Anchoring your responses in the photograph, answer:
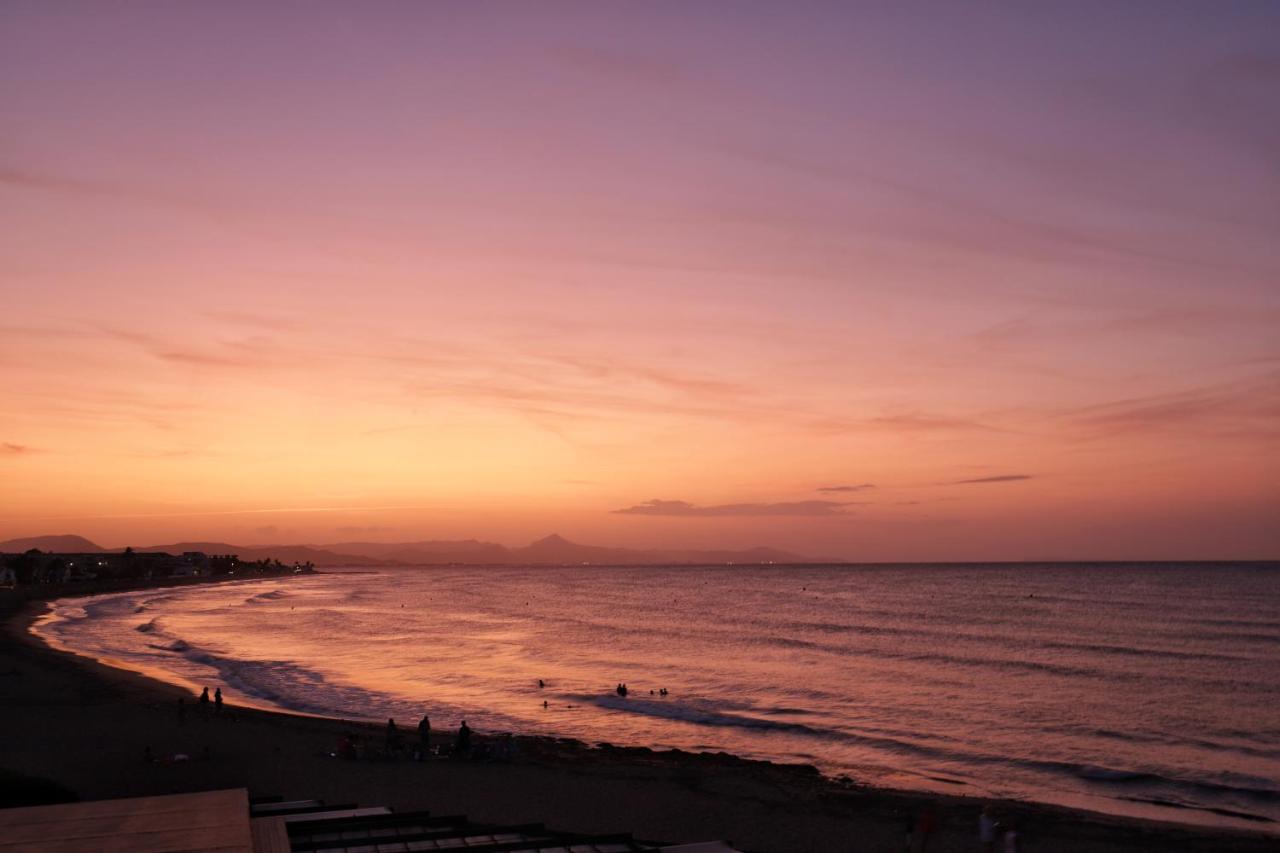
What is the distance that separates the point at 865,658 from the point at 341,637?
47917mm

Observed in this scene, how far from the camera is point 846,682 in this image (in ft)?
178

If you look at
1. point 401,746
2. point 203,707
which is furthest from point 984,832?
point 203,707

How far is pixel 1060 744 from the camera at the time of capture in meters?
37.5

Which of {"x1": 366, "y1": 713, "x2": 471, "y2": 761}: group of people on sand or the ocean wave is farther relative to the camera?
{"x1": 366, "y1": 713, "x2": 471, "y2": 761}: group of people on sand

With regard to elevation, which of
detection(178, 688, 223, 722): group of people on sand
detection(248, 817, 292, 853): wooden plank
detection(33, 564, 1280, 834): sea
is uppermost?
detection(248, 817, 292, 853): wooden plank

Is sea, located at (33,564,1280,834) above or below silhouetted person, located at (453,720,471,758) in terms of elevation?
below

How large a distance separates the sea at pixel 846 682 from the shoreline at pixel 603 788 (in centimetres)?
306

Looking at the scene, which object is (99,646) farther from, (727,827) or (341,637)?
(727,827)

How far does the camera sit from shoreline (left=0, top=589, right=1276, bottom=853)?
23.6m

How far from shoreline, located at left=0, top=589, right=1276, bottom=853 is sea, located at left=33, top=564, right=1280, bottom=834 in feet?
10.0

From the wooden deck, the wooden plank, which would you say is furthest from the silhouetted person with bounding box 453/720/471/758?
the wooden plank

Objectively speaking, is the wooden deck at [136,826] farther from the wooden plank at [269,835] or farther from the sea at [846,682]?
the sea at [846,682]

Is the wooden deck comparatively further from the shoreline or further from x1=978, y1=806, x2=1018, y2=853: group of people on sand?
x1=978, y1=806, x2=1018, y2=853: group of people on sand

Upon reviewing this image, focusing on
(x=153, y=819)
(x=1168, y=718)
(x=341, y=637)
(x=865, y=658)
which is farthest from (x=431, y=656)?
(x=153, y=819)
